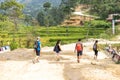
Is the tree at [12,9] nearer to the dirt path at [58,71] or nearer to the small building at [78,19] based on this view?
the small building at [78,19]

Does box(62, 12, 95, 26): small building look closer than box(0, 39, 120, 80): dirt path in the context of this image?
No

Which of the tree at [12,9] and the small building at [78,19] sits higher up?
the tree at [12,9]

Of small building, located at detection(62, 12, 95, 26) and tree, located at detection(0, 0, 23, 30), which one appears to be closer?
tree, located at detection(0, 0, 23, 30)

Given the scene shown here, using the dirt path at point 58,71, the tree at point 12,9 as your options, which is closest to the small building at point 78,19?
the tree at point 12,9

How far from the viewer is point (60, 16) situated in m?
123

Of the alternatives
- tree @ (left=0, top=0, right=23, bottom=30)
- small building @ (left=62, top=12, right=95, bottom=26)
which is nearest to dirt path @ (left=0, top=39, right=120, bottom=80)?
tree @ (left=0, top=0, right=23, bottom=30)

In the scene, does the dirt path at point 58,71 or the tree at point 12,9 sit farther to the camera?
the tree at point 12,9

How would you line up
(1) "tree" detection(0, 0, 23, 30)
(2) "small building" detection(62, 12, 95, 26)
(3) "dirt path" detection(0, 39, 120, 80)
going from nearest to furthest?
(3) "dirt path" detection(0, 39, 120, 80) → (1) "tree" detection(0, 0, 23, 30) → (2) "small building" detection(62, 12, 95, 26)

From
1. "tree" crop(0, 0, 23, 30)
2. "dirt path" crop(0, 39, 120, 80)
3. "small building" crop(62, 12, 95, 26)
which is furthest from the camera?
"small building" crop(62, 12, 95, 26)

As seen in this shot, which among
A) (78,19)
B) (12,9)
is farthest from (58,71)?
(12,9)

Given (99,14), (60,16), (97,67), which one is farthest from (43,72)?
(60,16)

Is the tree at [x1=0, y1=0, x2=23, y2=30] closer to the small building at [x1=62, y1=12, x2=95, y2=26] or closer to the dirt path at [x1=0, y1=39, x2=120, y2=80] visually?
the small building at [x1=62, y1=12, x2=95, y2=26]

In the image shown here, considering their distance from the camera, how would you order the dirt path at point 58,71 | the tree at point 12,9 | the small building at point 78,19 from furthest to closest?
the small building at point 78,19, the tree at point 12,9, the dirt path at point 58,71

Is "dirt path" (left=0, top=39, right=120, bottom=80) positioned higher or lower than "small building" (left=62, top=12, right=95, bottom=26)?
higher
